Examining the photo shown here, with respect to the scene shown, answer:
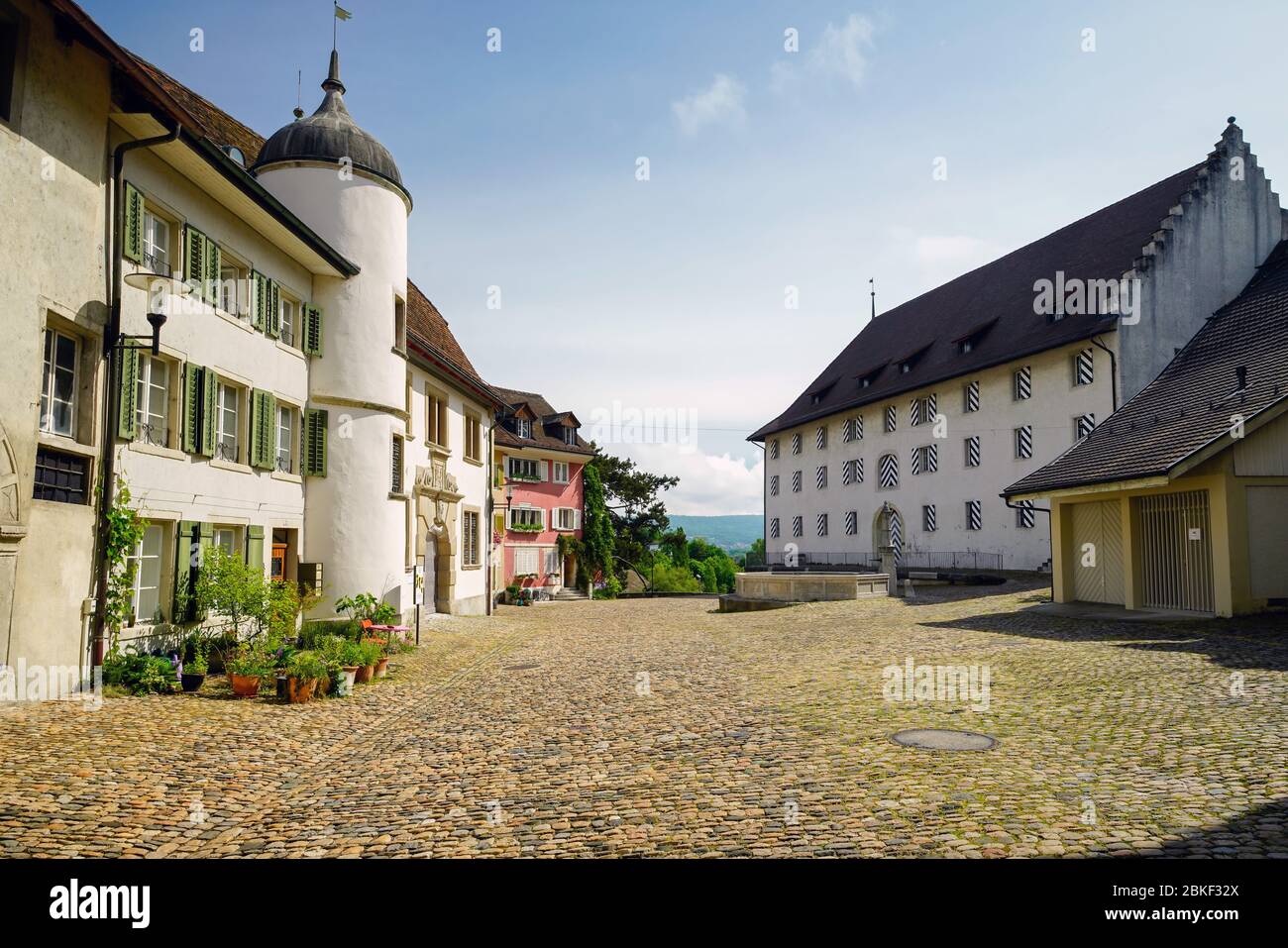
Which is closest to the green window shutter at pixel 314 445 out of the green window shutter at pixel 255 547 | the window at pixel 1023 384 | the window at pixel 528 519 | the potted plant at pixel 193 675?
→ the green window shutter at pixel 255 547

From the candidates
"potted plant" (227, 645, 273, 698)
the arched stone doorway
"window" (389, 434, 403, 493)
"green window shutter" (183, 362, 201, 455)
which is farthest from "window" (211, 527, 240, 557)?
the arched stone doorway

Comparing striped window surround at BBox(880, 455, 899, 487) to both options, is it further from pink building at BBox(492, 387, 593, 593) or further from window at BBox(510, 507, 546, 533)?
window at BBox(510, 507, 546, 533)

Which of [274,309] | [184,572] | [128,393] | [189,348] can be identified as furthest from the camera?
[274,309]

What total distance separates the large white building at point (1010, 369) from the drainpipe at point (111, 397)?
27.2m

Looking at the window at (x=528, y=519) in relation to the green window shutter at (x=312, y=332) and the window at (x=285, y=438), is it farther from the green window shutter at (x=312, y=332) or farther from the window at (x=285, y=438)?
the window at (x=285, y=438)

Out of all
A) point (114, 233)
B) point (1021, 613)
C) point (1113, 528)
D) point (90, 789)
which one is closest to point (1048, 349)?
point (1113, 528)

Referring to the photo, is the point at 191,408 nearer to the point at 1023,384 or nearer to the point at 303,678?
the point at 303,678

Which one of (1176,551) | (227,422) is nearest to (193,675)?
(227,422)

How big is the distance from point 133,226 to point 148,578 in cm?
502

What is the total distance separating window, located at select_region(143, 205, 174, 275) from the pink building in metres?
26.6

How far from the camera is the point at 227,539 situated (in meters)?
15.2

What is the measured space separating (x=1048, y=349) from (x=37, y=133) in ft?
95.9

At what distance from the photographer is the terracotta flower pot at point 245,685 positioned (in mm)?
11688

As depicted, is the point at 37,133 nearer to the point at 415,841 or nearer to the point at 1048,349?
the point at 415,841
